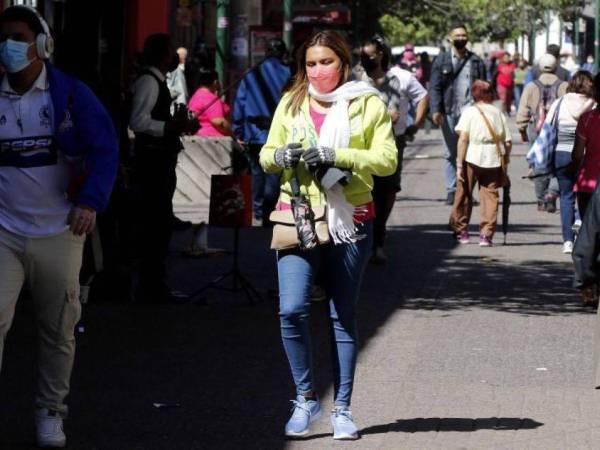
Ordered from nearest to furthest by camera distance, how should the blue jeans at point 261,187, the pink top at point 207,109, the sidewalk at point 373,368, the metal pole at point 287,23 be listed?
the sidewalk at point 373,368
the blue jeans at point 261,187
the pink top at point 207,109
the metal pole at point 287,23

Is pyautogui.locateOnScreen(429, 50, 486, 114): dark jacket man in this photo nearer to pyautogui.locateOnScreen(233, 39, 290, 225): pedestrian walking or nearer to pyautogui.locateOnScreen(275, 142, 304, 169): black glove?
pyautogui.locateOnScreen(233, 39, 290, 225): pedestrian walking

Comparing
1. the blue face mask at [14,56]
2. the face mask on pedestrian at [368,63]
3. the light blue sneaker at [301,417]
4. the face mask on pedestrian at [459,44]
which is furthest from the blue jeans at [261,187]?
the blue face mask at [14,56]

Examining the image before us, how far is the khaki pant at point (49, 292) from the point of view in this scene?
686 cm

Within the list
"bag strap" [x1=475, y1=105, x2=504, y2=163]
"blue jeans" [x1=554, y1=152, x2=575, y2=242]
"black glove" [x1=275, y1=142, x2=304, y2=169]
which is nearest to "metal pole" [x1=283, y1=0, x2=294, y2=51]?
"bag strap" [x1=475, y1=105, x2=504, y2=163]

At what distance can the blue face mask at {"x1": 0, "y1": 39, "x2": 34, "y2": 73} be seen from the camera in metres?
6.75

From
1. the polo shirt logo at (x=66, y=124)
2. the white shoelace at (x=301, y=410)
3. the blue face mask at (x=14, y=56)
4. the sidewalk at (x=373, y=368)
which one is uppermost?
the blue face mask at (x=14, y=56)

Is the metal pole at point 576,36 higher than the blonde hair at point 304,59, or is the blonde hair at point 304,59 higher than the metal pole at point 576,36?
the blonde hair at point 304,59

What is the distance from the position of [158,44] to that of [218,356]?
2781 mm

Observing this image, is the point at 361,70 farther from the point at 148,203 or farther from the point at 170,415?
the point at 170,415

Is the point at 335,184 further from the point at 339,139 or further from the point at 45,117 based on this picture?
the point at 45,117

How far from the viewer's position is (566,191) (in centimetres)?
1406

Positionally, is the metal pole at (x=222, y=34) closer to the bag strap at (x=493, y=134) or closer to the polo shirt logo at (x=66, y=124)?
the bag strap at (x=493, y=134)

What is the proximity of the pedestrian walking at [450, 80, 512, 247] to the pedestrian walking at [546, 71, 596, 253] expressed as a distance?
2.60 ft

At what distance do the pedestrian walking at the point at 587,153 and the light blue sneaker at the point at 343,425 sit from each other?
4.88 metres
